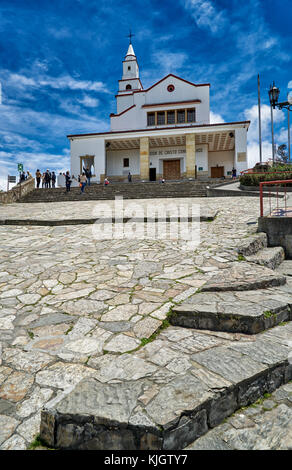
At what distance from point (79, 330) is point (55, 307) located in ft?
2.17

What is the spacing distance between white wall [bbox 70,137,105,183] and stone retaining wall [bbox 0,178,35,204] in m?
6.63

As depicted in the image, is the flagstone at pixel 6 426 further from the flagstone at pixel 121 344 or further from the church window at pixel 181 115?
the church window at pixel 181 115

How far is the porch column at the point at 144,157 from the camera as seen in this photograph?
25.1m

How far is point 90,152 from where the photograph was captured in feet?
84.7

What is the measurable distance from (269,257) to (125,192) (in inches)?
518

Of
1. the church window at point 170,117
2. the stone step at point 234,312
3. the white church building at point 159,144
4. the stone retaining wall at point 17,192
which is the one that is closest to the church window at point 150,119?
the white church building at point 159,144

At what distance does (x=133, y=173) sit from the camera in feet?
94.0

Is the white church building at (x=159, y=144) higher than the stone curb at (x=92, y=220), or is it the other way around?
the white church building at (x=159, y=144)

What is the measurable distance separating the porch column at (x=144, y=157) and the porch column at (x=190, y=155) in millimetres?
3705

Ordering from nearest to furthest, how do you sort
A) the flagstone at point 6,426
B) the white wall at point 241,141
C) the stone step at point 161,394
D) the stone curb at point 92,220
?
the stone step at point 161,394 < the flagstone at point 6,426 < the stone curb at point 92,220 < the white wall at point 241,141

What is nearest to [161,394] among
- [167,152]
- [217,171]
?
[167,152]

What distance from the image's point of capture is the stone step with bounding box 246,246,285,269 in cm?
459
